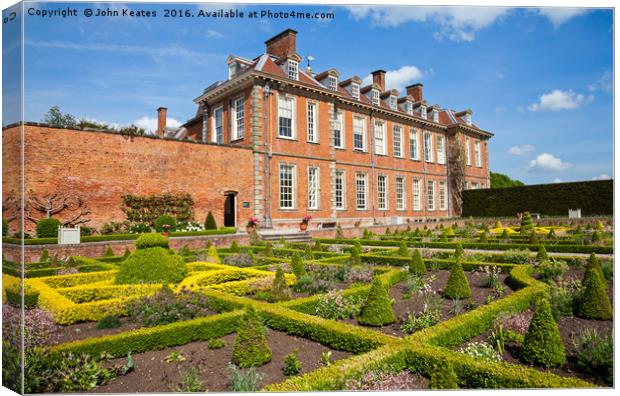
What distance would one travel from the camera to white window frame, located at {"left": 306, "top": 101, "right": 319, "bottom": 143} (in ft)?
73.1

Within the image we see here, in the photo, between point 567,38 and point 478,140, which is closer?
point 567,38

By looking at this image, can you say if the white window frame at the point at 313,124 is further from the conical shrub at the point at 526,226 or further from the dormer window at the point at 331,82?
the conical shrub at the point at 526,226

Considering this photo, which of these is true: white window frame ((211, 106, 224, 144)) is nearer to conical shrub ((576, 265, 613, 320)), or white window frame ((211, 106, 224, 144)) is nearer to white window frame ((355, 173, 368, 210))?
white window frame ((355, 173, 368, 210))

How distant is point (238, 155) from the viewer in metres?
19.9

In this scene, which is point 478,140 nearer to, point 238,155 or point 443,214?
point 443,214

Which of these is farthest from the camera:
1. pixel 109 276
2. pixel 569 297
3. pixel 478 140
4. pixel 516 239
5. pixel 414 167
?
pixel 478 140

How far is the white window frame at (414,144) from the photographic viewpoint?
30.2 meters

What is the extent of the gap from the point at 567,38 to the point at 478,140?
33039 mm

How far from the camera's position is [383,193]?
2778cm

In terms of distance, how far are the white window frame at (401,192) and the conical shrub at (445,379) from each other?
84.2 feet

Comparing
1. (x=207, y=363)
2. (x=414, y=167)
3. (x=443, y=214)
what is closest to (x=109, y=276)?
(x=207, y=363)

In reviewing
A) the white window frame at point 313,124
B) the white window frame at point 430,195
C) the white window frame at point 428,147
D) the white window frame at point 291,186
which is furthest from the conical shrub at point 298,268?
the white window frame at point 428,147

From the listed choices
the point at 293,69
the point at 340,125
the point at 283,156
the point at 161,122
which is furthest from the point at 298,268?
the point at 161,122

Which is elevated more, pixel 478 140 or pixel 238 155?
pixel 478 140
